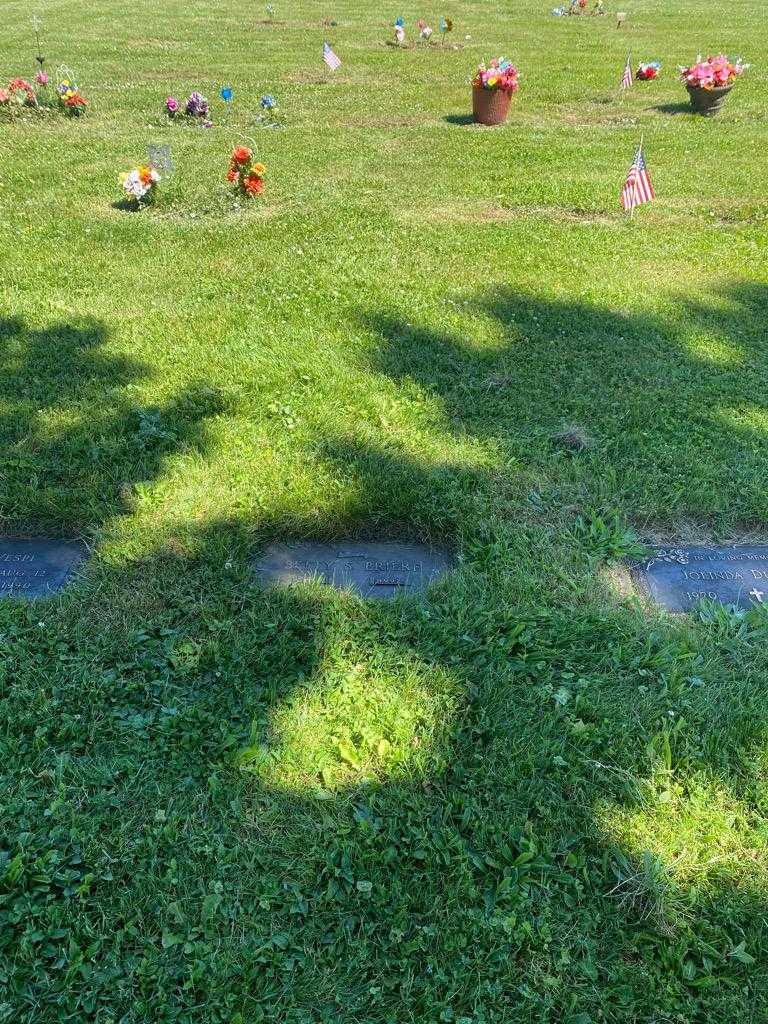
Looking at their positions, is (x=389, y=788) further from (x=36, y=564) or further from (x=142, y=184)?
(x=142, y=184)

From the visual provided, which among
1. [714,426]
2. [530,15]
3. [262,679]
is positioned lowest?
[262,679]

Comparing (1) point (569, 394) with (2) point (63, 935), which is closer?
(2) point (63, 935)

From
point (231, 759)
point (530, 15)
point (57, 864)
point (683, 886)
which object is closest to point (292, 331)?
point (231, 759)

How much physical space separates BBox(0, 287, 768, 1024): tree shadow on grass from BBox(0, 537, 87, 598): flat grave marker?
0.17 m

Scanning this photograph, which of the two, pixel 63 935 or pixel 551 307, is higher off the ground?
pixel 551 307

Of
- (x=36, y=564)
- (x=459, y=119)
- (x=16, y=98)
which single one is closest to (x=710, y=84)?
(x=459, y=119)

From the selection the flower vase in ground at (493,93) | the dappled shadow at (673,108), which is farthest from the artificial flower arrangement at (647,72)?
the flower vase in ground at (493,93)

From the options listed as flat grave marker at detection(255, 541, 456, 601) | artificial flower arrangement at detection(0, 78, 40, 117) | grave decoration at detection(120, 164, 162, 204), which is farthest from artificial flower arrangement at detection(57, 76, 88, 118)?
flat grave marker at detection(255, 541, 456, 601)

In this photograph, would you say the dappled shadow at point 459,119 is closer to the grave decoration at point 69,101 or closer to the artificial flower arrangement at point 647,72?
the artificial flower arrangement at point 647,72

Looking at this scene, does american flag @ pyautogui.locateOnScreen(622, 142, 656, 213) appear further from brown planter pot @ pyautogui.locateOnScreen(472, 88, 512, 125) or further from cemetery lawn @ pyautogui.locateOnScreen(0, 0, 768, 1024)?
brown planter pot @ pyautogui.locateOnScreen(472, 88, 512, 125)

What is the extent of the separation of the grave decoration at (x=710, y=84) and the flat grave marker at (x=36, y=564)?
11.4 meters

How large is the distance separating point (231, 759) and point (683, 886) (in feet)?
4.45

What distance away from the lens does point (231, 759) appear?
7.61ft

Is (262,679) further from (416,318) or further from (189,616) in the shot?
(416,318)
